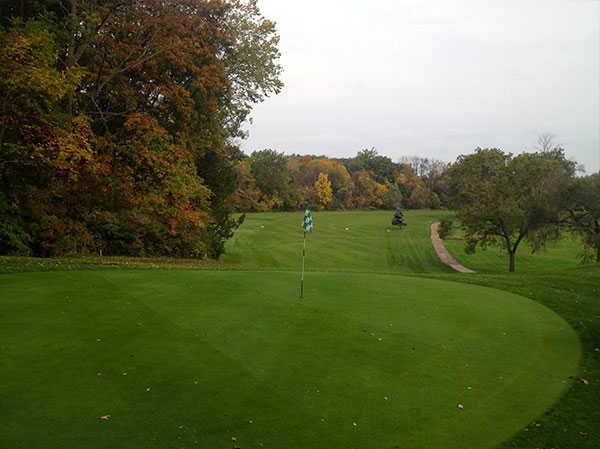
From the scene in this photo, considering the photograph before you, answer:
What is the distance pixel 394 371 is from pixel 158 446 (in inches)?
130

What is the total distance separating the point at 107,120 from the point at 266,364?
1801cm

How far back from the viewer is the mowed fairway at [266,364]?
4.80 meters

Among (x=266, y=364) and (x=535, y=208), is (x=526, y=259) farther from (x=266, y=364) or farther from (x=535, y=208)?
(x=266, y=364)

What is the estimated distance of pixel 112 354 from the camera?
6.60 meters

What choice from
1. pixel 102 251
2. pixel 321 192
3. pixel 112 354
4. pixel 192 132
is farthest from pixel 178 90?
pixel 321 192

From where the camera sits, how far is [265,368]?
6.39 m

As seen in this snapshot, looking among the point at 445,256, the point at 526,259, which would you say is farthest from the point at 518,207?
the point at 445,256

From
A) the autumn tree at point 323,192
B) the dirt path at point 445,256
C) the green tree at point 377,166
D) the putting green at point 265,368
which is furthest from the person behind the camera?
the green tree at point 377,166

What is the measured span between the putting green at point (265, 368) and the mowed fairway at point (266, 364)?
2cm

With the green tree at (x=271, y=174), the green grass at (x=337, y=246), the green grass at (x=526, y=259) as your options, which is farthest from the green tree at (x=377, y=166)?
the green grass at (x=526, y=259)

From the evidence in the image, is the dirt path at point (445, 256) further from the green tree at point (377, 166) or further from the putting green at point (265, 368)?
the green tree at point (377, 166)

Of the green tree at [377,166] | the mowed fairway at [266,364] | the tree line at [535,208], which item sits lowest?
the mowed fairway at [266,364]

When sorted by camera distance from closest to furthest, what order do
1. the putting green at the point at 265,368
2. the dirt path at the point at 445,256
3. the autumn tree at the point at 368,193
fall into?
1. the putting green at the point at 265,368
2. the dirt path at the point at 445,256
3. the autumn tree at the point at 368,193

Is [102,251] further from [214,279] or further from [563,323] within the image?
[563,323]
